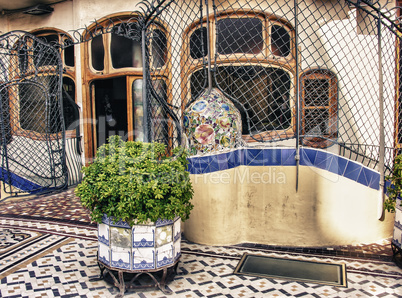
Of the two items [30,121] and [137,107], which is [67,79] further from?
[137,107]

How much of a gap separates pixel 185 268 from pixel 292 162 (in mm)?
1603

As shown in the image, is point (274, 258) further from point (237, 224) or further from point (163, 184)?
point (163, 184)

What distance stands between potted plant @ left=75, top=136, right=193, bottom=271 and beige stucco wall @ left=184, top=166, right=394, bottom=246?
3.19 ft

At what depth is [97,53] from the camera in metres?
7.11

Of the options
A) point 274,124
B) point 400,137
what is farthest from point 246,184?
point 400,137

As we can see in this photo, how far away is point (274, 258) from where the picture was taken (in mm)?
3857

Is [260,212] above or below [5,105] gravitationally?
below

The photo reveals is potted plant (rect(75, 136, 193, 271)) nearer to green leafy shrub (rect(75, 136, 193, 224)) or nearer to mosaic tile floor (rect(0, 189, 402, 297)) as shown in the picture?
green leafy shrub (rect(75, 136, 193, 224))

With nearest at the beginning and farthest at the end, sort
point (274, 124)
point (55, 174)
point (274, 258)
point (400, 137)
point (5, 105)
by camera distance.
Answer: point (274, 258) < point (400, 137) < point (274, 124) < point (55, 174) < point (5, 105)

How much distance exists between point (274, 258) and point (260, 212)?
1.87ft

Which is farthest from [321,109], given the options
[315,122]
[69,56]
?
[69,56]

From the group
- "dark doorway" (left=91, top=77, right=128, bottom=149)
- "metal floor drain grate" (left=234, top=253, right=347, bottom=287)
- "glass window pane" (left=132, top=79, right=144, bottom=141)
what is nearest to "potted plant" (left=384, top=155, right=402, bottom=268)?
"metal floor drain grate" (left=234, top=253, right=347, bottom=287)

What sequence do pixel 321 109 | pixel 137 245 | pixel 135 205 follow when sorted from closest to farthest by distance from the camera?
1. pixel 135 205
2. pixel 137 245
3. pixel 321 109

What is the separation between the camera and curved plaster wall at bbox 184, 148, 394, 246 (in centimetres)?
407
